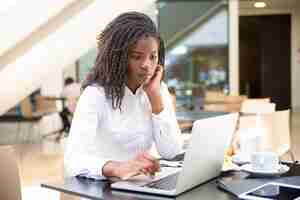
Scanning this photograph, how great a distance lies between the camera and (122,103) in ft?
5.99

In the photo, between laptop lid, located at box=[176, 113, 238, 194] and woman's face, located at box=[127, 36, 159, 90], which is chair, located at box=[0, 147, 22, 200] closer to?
woman's face, located at box=[127, 36, 159, 90]

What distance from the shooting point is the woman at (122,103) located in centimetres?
170

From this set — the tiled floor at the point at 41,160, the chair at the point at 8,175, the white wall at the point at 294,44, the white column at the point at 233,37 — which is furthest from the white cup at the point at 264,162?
the white wall at the point at 294,44

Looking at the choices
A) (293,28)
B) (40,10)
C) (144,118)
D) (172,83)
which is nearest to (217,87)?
(172,83)

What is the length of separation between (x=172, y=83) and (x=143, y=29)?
26.4 ft

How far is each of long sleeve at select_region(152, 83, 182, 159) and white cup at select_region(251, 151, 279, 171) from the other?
0.37 m

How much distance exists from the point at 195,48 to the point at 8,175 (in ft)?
26.6

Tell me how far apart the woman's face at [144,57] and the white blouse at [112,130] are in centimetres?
12

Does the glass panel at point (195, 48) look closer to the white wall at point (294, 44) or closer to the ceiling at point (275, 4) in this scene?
the ceiling at point (275, 4)

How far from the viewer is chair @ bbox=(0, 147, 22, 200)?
1906mm

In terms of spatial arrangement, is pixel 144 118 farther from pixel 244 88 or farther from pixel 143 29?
pixel 244 88

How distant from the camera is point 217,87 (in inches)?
384

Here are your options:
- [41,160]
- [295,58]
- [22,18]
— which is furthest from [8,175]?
[295,58]

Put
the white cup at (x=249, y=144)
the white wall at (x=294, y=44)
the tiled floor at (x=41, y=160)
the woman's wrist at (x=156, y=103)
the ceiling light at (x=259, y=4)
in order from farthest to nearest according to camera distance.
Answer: the white wall at (x=294, y=44) → the ceiling light at (x=259, y=4) → the tiled floor at (x=41, y=160) → the white cup at (x=249, y=144) → the woman's wrist at (x=156, y=103)
